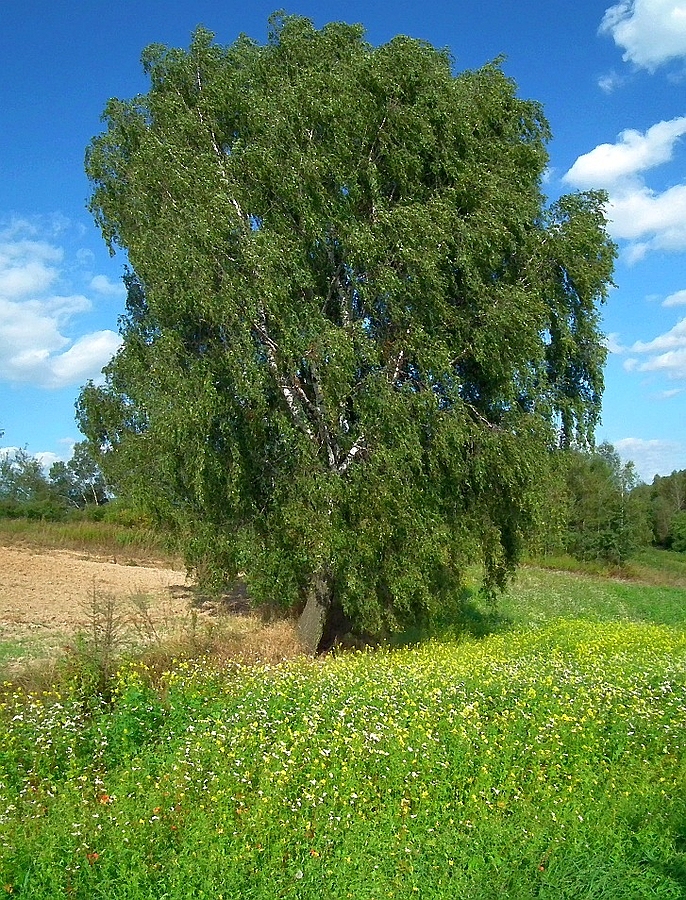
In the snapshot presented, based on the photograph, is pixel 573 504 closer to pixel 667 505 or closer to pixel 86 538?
pixel 86 538

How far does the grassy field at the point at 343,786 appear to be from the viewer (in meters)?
5.84

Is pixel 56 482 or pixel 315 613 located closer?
pixel 315 613

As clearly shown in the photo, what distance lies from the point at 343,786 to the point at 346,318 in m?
9.49

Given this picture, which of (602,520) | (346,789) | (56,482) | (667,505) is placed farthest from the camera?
(667,505)

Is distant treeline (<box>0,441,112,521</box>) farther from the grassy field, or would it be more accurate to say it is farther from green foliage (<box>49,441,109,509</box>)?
the grassy field

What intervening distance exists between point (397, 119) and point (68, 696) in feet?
38.2

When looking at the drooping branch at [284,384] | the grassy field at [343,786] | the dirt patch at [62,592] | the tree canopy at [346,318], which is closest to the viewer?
the grassy field at [343,786]

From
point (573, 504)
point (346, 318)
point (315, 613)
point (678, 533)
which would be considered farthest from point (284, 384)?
point (678, 533)

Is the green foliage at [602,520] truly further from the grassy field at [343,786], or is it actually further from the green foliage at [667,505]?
the grassy field at [343,786]

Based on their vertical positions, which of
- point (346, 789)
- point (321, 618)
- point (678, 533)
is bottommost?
point (346, 789)

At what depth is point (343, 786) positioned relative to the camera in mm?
7113

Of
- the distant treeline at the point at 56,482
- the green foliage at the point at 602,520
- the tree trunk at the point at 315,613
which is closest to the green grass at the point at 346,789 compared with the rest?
the tree trunk at the point at 315,613

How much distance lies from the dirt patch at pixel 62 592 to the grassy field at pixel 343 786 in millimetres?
Answer: 5491

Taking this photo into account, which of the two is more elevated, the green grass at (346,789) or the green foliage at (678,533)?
the green foliage at (678,533)
